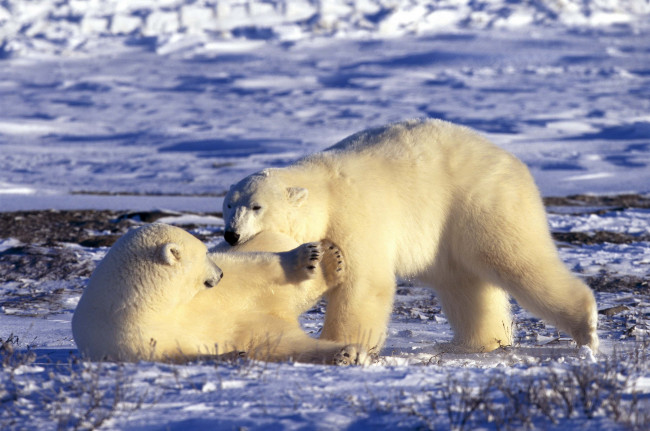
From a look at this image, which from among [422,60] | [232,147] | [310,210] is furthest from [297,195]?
[422,60]

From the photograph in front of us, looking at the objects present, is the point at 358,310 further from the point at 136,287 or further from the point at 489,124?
the point at 489,124

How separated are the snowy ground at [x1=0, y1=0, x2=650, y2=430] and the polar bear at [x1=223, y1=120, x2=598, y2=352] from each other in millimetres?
345

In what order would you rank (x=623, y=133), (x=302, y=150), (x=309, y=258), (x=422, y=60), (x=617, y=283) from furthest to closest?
(x=422, y=60)
(x=623, y=133)
(x=302, y=150)
(x=617, y=283)
(x=309, y=258)

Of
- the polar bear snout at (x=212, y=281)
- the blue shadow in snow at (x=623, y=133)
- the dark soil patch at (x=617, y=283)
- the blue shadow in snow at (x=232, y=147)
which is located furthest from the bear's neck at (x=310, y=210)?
the blue shadow in snow at (x=623, y=133)

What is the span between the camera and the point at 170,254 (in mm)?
3227

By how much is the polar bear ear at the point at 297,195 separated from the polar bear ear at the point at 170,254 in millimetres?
834

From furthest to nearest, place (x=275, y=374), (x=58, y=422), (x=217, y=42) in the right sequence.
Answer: (x=217, y=42), (x=275, y=374), (x=58, y=422)

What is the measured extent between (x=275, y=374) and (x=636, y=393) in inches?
43.5

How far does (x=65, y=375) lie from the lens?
2.69m

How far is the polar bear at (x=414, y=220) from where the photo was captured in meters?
3.95

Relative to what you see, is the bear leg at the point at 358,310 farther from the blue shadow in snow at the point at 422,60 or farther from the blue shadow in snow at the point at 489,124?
the blue shadow in snow at the point at 422,60

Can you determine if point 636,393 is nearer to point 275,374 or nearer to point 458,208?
point 275,374

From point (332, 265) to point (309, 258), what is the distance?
0.24m

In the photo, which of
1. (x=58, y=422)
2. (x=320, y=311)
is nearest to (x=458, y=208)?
(x=320, y=311)
